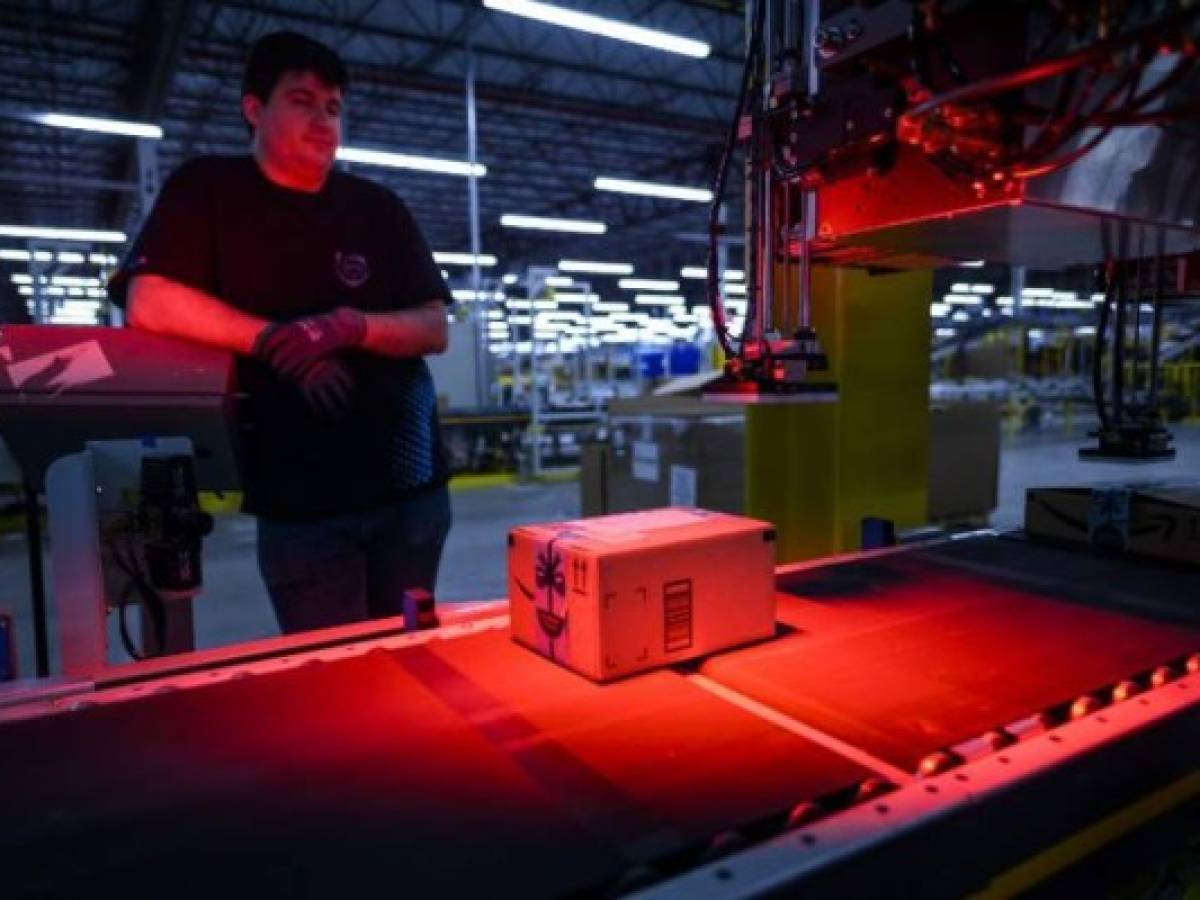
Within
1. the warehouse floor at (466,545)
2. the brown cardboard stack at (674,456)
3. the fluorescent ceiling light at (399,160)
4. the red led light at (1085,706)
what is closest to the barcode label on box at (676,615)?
the red led light at (1085,706)

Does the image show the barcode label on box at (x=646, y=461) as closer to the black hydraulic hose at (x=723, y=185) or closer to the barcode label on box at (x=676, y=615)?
the black hydraulic hose at (x=723, y=185)

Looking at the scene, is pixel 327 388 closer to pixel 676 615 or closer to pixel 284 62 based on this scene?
pixel 284 62

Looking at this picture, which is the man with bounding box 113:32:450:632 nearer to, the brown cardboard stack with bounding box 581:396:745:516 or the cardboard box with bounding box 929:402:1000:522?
the brown cardboard stack with bounding box 581:396:745:516

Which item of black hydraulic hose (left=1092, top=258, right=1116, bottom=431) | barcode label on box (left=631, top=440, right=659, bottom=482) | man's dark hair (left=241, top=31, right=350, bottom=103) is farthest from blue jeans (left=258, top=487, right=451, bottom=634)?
barcode label on box (left=631, top=440, right=659, bottom=482)

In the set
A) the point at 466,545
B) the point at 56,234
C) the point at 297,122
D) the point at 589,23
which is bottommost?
the point at 466,545

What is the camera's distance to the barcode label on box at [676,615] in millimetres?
1133

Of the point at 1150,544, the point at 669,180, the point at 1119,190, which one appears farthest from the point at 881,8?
the point at 669,180

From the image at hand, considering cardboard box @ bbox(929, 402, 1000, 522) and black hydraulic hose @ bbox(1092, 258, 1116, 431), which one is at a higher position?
black hydraulic hose @ bbox(1092, 258, 1116, 431)

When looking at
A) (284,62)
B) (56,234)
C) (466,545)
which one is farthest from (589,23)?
(56,234)

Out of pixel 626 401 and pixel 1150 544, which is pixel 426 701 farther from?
pixel 626 401

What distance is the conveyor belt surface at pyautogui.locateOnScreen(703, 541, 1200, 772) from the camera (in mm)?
955

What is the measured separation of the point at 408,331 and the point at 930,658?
110cm

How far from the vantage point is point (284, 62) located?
5.00 feet

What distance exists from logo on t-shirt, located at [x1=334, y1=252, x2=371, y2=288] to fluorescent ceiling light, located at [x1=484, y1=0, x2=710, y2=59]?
3.75 m
